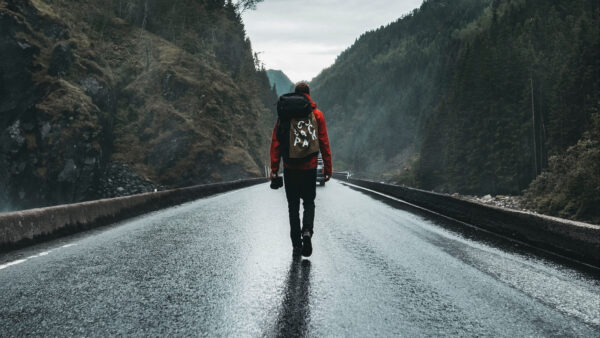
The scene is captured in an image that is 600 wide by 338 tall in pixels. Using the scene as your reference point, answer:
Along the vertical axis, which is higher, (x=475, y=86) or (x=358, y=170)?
(x=475, y=86)

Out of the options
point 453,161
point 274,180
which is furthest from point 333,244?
point 453,161

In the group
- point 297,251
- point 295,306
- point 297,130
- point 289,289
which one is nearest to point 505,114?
point 297,251

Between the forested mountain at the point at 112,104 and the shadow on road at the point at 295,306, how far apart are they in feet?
102

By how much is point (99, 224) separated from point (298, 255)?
17.6ft

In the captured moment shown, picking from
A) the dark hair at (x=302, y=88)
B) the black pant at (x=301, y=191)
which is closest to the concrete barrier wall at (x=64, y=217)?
the black pant at (x=301, y=191)

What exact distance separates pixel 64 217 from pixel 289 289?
5.57 metres

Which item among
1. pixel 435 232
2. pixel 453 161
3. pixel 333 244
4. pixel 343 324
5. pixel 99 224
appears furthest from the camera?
pixel 453 161

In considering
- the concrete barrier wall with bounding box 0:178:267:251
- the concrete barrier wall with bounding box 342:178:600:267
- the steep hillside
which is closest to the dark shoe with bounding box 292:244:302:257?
the concrete barrier wall with bounding box 342:178:600:267

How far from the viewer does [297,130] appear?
5.50m

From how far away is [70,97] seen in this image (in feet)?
112

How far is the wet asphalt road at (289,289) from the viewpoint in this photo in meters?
3.27

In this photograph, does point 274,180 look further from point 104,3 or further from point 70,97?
point 104,3

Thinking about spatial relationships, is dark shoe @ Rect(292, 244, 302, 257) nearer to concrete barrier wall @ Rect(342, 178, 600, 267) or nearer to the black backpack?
the black backpack

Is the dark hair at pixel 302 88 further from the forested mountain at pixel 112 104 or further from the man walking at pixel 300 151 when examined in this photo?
the forested mountain at pixel 112 104
